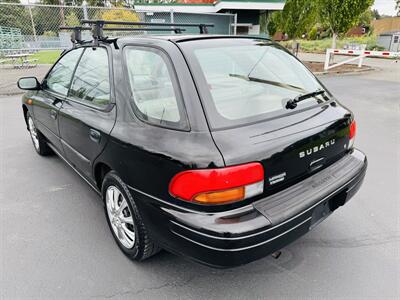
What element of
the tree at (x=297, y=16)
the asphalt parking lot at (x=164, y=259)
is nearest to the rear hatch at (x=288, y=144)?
the asphalt parking lot at (x=164, y=259)

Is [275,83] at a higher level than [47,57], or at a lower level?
higher

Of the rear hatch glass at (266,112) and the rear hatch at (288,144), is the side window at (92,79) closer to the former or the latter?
the rear hatch glass at (266,112)

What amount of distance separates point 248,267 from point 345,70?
13296 millimetres

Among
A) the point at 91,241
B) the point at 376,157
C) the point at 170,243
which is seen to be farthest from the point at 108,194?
the point at 376,157

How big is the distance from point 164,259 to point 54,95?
7.23 ft

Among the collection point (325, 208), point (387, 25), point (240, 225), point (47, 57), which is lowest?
point (47, 57)

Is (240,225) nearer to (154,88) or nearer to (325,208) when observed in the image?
(325,208)

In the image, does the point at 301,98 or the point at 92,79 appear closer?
the point at 301,98

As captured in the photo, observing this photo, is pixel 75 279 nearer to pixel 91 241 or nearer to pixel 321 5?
pixel 91 241

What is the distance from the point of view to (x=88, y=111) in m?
2.61

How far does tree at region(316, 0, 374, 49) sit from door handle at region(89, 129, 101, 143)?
45.6 ft

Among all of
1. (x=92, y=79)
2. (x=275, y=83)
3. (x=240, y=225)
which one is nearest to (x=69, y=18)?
(x=92, y=79)

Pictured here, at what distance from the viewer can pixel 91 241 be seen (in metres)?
2.64

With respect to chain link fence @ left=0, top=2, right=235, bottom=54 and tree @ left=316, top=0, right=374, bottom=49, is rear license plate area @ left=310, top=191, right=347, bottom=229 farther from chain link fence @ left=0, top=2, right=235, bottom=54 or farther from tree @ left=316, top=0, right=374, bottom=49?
tree @ left=316, top=0, right=374, bottom=49
